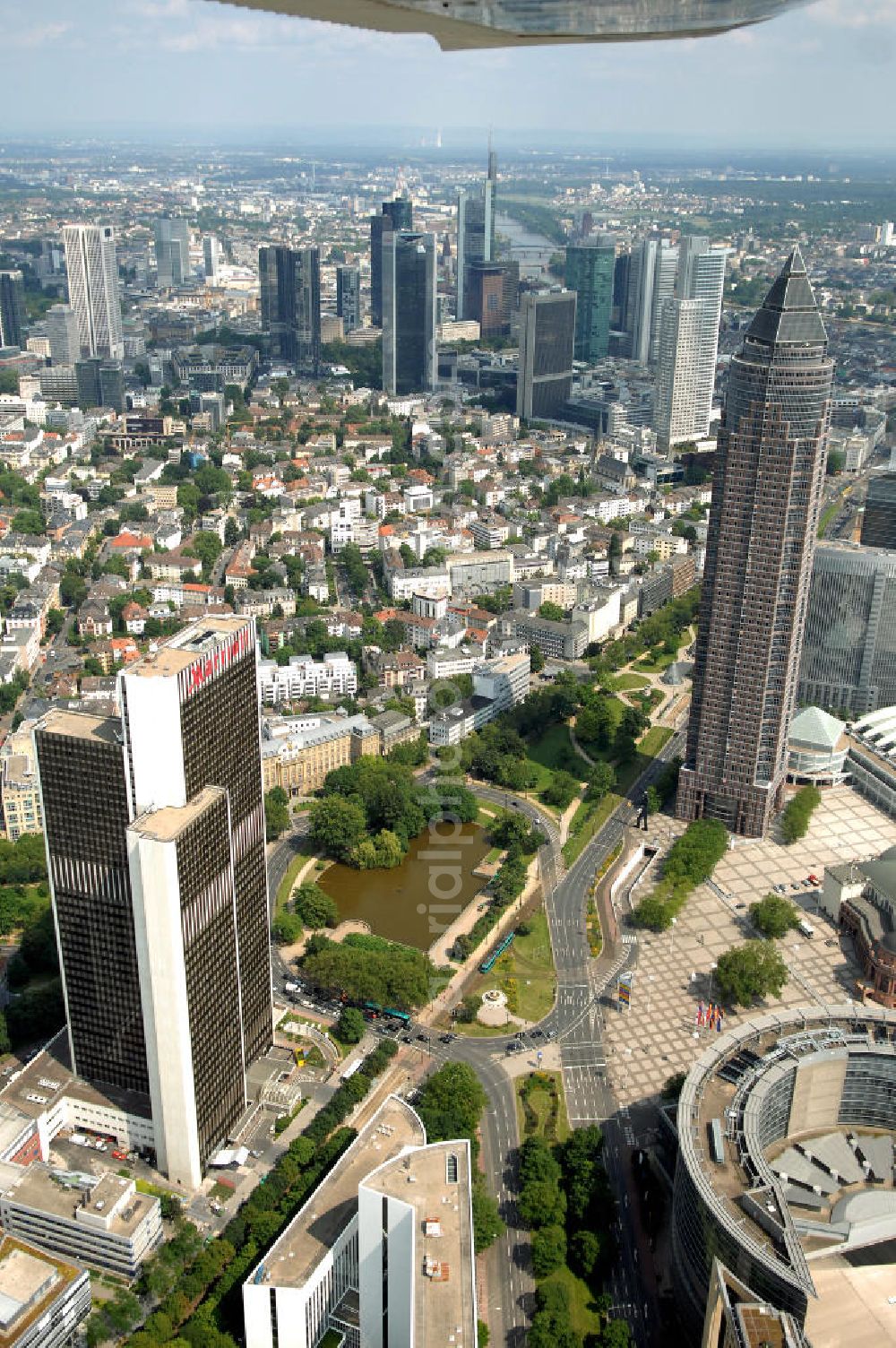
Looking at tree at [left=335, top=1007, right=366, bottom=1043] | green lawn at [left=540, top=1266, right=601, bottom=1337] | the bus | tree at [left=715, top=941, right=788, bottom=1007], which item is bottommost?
green lawn at [left=540, top=1266, right=601, bottom=1337]

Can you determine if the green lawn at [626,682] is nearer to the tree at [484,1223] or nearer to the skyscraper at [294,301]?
the tree at [484,1223]

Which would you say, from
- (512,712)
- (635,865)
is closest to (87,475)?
(512,712)

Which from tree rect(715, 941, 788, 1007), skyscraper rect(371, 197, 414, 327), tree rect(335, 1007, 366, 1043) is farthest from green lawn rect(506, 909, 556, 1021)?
skyscraper rect(371, 197, 414, 327)

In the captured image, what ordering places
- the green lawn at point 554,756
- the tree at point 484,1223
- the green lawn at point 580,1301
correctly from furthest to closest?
1. the green lawn at point 554,756
2. the tree at point 484,1223
3. the green lawn at point 580,1301

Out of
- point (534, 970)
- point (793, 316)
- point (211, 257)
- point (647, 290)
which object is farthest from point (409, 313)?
point (534, 970)

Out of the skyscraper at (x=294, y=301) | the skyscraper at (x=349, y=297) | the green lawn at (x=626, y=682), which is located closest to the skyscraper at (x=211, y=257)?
the skyscraper at (x=349, y=297)

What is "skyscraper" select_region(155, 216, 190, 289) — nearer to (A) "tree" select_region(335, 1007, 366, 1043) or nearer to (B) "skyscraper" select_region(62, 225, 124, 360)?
(B) "skyscraper" select_region(62, 225, 124, 360)
